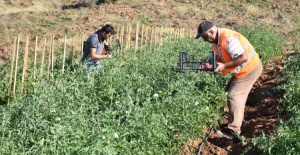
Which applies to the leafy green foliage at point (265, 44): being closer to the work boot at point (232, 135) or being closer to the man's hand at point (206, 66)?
the work boot at point (232, 135)

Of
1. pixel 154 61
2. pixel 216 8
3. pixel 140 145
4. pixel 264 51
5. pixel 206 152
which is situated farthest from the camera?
pixel 216 8

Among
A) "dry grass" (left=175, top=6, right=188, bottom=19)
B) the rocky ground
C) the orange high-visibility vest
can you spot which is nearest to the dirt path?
the rocky ground

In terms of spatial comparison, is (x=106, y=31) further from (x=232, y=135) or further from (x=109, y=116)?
(x=109, y=116)

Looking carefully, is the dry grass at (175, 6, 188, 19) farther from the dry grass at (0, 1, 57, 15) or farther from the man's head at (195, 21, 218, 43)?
the man's head at (195, 21, 218, 43)

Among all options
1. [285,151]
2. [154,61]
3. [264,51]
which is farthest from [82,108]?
[264,51]

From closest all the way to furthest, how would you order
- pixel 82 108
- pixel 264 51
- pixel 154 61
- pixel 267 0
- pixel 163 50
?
pixel 82 108 → pixel 154 61 → pixel 163 50 → pixel 264 51 → pixel 267 0

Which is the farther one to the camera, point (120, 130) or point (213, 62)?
point (213, 62)

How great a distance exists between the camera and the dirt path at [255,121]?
5.41 meters

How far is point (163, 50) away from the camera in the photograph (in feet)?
31.8

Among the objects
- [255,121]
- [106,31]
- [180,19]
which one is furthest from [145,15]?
[255,121]

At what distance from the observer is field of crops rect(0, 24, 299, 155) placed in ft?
11.9

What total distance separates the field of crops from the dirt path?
30cm

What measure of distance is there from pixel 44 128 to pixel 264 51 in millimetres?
9610

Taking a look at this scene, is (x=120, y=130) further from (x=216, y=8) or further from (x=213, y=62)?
(x=216, y=8)
